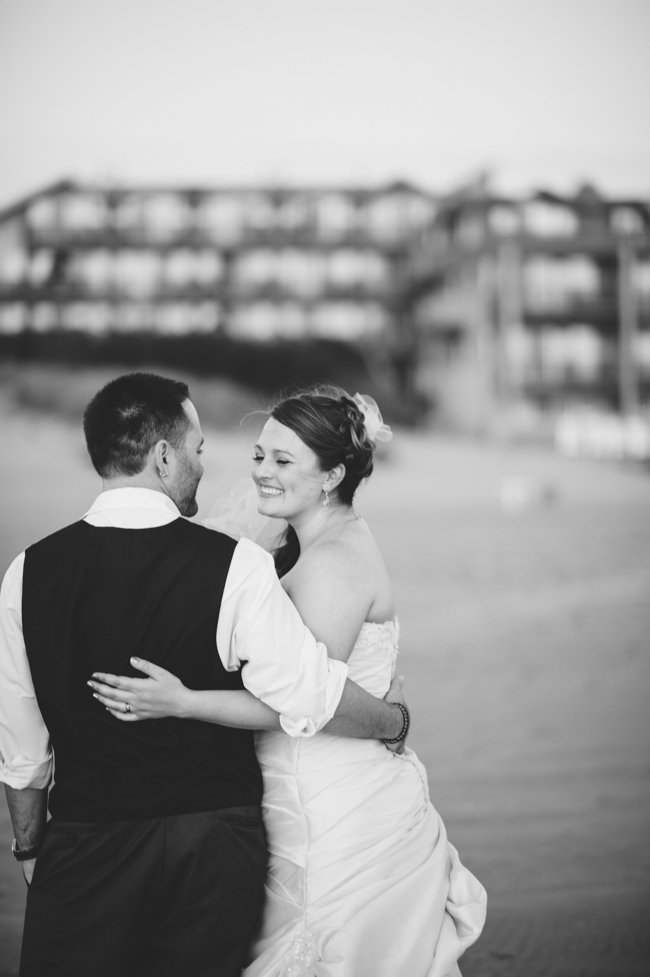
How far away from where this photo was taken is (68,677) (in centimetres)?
194

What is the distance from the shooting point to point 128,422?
2.02 meters

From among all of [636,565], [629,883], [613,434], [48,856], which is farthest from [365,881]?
[613,434]

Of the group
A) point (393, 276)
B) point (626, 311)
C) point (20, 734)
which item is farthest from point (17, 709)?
point (626, 311)

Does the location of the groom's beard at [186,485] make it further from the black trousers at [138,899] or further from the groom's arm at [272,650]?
the black trousers at [138,899]

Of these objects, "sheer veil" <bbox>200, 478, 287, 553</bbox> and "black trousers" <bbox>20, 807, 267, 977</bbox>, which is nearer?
"black trousers" <bbox>20, 807, 267, 977</bbox>

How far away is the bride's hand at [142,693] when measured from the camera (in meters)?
1.89

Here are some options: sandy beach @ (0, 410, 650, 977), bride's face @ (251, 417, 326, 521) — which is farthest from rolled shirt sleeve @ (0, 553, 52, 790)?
sandy beach @ (0, 410, 650, 977)

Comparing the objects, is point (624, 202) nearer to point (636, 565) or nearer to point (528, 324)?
point (528, 324)

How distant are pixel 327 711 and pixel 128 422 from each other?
75cm

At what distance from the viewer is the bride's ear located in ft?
8.37

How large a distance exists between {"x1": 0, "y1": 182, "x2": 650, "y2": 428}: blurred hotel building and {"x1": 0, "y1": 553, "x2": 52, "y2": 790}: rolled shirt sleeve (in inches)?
649

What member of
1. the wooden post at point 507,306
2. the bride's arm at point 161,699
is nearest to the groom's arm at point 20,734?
the bride's arm at point 161,699

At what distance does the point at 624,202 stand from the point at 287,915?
783 inches

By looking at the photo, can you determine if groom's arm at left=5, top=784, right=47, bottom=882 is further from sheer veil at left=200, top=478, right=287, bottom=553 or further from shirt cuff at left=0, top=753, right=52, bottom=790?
sheer veil at left=200, top=478, right=287, bottom=553
